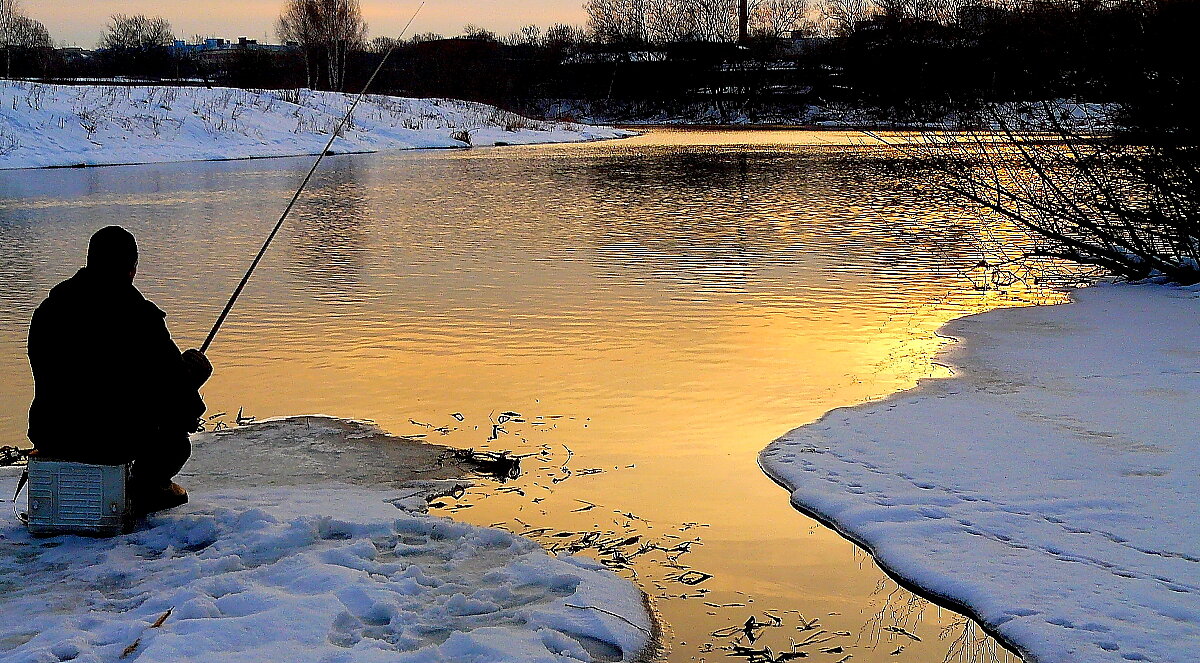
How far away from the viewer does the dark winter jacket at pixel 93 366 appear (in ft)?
11.5

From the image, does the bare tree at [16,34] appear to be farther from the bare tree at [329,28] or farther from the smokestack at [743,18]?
the smokestack at [743,18]

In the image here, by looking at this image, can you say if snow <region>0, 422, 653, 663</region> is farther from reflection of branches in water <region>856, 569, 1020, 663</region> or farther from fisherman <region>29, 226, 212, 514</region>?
reflection of branches in water <region>856, 569, 1020, 663</region>

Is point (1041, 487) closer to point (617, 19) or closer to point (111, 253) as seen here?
point (111, 253)

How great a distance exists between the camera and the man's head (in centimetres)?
345

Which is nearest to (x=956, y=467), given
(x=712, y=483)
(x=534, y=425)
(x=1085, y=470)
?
(x=1085, y=470)

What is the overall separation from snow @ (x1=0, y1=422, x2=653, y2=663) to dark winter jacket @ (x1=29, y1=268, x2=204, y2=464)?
0.28 metres

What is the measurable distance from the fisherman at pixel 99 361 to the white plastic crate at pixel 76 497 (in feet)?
0.17

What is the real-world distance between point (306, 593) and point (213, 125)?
81.9 ft

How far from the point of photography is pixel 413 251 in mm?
10344

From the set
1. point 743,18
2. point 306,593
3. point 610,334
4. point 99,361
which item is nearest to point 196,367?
point 99,361

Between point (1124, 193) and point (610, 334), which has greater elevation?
point (1124, 193)

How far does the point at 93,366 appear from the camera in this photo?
11.5ft

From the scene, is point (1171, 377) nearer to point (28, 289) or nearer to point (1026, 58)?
point (1026, 58)

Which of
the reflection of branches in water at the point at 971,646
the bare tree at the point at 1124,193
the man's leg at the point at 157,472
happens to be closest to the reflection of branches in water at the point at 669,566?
the reflection of branches in water at the point at 971,646
